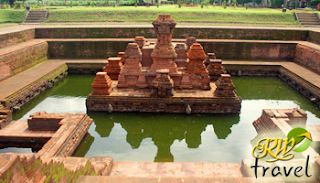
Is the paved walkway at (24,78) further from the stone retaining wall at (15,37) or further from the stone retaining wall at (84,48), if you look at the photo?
the stone retaining wall at (15,37)

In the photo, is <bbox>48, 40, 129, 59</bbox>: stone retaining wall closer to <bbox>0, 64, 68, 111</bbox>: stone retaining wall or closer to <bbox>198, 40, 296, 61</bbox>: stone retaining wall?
<bbox>0, 64, 68, 111</bbox>: stone retaining wall

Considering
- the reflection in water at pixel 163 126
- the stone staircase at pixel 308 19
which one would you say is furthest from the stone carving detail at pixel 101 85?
the stone staircase at pixel 308 19

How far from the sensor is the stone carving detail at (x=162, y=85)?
9125 millimetres

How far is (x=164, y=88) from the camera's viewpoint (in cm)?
920

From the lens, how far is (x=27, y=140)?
7129 millimetres

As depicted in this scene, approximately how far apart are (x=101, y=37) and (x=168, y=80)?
11686mm

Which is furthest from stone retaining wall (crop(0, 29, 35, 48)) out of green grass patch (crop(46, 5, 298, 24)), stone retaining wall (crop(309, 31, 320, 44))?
stone retaining wall (crop(309, 31, 320, 44))

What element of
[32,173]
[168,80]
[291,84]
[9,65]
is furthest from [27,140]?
[291,84]

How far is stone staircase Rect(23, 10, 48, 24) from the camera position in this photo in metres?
24.1

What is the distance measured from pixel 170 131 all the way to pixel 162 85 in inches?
74.9

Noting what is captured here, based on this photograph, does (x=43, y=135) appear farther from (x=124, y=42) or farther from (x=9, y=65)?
(x=124, y=42)

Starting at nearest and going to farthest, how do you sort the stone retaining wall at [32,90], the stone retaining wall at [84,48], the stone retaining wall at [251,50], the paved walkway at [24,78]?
the stone retaining wall at [32,90]
the paved walkway at [24,78]
the stone retaining wall at [251,50]
the stone retaining wall at [84,48]

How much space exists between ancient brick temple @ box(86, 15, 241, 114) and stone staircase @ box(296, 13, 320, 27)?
1767cm

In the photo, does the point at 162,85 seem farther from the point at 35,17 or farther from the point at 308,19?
the point at 35,17
